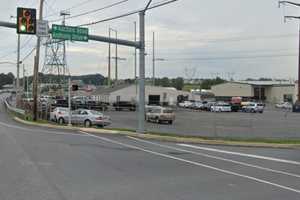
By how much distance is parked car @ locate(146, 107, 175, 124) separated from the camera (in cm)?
5569

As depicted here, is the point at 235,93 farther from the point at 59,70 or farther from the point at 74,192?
the point at 74,192

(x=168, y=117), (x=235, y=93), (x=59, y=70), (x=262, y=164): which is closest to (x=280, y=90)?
(x=235, y=93)

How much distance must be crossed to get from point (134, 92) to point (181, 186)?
4018 inches

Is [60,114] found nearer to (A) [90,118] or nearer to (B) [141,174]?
(A) [90,118]

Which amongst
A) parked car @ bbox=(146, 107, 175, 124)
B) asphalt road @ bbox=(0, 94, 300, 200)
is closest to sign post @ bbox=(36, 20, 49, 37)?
asphalt road @ bbox=(0, 94, 300, 200)

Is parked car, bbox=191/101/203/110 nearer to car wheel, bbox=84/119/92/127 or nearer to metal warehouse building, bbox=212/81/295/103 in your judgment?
metal warehouse building, bbox=212/81/295/103

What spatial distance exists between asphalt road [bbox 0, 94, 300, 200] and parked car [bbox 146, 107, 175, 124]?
105 ft

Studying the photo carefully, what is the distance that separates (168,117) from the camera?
55719 mm

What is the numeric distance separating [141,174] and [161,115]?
4098cm

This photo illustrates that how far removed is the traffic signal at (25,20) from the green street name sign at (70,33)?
204 inches

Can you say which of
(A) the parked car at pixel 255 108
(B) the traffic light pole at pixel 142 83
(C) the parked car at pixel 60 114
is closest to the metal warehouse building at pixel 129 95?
(A) the parked car at pixel 255 108

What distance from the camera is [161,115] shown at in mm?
55969

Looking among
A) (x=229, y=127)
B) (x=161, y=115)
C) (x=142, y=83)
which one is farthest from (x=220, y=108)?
(x=142, y=83)

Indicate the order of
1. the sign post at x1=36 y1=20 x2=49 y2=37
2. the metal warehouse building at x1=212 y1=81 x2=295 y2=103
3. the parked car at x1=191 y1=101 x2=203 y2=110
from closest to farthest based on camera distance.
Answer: the sign post at x1=36 y1=20 x2=49 y2=37 < the parked car at x1=191 y1=101 x2=203 y2=110 < the metal warehouse building at x1=212 y1=81 x2=295 y2=103
